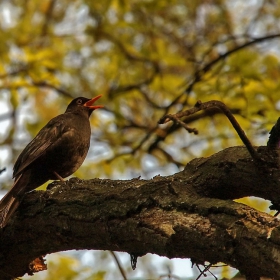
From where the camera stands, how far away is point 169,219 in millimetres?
2719

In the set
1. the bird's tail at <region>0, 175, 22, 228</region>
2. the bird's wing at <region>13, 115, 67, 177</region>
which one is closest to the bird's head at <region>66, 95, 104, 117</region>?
the bird's wing at <region>13, 115, 67, 177</region>

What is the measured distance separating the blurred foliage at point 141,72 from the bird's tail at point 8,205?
2.24 meters

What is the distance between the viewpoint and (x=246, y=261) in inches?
94.3

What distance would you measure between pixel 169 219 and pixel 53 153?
230 centimetres

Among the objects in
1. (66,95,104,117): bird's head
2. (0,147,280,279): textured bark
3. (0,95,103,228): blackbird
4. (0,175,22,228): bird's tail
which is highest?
(66,95,104,117): bird's head

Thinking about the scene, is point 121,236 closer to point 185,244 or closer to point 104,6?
point 185,244

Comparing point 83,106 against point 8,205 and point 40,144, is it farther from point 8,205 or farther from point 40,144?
point 8,205

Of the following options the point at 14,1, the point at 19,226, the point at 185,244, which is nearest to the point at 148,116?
the point at 14,1

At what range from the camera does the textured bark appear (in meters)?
2.44

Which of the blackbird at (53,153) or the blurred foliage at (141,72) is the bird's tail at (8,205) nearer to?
the blackbird at (53,153)

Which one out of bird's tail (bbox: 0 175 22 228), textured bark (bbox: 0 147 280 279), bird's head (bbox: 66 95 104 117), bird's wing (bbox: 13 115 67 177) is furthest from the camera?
bird's head (bbox: 66 95 104 117)

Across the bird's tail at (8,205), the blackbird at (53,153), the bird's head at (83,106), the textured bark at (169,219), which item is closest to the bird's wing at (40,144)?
the blackbird at (53,153)

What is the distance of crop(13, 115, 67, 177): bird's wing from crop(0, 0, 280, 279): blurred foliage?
1461 millimetres

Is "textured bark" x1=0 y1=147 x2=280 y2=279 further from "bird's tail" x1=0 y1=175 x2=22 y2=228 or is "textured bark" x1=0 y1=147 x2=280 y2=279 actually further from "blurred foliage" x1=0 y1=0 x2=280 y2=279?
"blurred foliage" x1=0 y1=0 x2=280 y2=279
